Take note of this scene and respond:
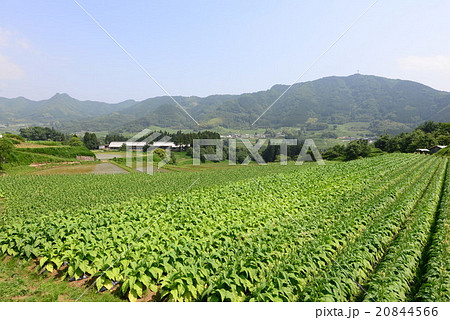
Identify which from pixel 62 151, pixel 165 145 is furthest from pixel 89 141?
pixel 165 145

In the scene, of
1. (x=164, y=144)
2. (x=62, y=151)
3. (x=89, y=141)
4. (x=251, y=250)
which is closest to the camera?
(x=251, y=250)

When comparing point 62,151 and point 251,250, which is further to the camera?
point 62,151

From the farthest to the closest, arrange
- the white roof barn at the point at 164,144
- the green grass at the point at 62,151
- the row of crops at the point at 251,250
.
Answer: the green grass at the point at 62,151 < the white roof barn at the point at 164,144 < the row of crops at the point at 251,250

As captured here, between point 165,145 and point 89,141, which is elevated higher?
point 165,145

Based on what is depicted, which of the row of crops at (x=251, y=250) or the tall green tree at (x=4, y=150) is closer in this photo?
the row of crops at (x=251, y=250)

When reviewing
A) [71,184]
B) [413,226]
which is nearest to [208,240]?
[413,226]

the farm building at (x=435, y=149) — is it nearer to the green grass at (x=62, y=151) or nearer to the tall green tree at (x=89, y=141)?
the green grass at (x=62, y=151)

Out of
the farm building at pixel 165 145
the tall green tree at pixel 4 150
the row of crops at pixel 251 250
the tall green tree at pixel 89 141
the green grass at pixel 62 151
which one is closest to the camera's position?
the row of crops at pixel 251 250

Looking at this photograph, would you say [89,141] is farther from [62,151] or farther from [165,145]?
[165,145]

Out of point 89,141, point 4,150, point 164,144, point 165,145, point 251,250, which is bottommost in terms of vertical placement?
point 89,141

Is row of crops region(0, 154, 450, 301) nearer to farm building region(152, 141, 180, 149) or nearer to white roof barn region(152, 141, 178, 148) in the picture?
farm building region(152, 141, 180, 149)

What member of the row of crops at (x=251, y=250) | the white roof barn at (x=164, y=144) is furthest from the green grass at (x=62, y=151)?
the row of crops at (x=251, y=250)

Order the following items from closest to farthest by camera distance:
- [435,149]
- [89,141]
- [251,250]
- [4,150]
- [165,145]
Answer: [251,250], [4,150], [165,145], [435,149], [89,141]

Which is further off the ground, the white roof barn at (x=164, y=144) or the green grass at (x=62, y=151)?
the white roof barn at (x=164, y=144)
